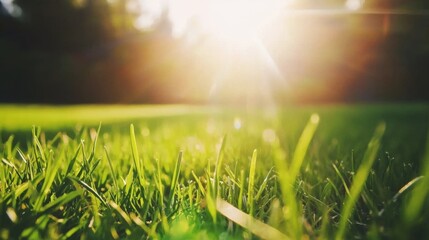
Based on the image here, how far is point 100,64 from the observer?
17.7 metres

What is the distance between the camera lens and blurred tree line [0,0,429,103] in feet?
50.7

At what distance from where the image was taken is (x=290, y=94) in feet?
54.7

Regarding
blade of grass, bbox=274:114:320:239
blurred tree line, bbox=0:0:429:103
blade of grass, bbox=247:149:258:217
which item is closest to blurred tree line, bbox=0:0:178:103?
blurred tree line, bbox=0:0:429:103

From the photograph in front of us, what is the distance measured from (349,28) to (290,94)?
7.19 metres

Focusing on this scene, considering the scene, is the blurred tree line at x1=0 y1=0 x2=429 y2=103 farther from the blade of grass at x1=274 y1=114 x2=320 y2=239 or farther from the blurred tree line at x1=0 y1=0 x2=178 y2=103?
the blade of grass at x1=274 y1=114 x2=320 y2=239

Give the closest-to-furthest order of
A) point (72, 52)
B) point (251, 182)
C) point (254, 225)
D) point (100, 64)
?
point (254, 225) < point (251, 182) < point (100, 64) < point (72, 52)

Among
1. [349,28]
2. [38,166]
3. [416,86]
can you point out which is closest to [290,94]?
[416,86]

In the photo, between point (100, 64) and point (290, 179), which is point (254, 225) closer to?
point (290, 179)

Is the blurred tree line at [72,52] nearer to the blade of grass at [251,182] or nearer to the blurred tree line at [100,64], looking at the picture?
the blurred tree line at [100,64]

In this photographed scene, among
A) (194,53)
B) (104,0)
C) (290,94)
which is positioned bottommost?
(290,94)

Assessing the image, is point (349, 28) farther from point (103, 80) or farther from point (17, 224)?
point (103, 80)

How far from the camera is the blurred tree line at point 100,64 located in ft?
50.7

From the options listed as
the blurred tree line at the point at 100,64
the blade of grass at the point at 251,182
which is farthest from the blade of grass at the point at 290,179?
the blurred tree line at the point at 100,64

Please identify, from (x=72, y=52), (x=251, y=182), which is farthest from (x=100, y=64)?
(x=251, y=182)
